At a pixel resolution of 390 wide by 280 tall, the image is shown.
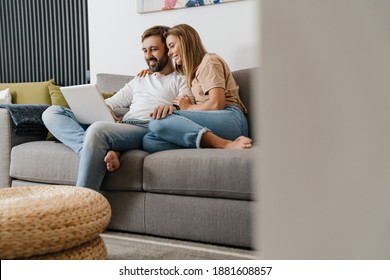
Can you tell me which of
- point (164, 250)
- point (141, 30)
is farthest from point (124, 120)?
point (141, 30)

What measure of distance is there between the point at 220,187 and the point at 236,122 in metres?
0.46

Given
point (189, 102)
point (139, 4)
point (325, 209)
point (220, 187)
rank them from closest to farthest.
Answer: point (325, 209), point (220, 187), point (189, 102), point (139, 4)

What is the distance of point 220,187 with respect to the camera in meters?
1.65

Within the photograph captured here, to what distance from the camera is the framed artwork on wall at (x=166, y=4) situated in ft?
9.00

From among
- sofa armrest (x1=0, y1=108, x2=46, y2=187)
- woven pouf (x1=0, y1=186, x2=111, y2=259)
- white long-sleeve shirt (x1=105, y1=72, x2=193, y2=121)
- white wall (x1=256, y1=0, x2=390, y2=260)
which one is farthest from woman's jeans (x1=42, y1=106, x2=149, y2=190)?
white wall (x1=256, y1=0, x2=390, y2=260)

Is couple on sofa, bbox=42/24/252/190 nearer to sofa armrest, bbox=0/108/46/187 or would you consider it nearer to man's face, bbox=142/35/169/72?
man's face, bbox=142/35/169/72

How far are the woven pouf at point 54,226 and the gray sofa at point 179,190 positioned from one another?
0.54 m

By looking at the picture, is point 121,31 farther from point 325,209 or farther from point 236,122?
point 325,209

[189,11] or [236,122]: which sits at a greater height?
[189,11]

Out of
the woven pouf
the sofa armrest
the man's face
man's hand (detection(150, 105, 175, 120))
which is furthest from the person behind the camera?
the man's face

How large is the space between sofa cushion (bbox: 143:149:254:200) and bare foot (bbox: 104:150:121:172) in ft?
0.45

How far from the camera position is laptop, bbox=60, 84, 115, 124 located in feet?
6.58
